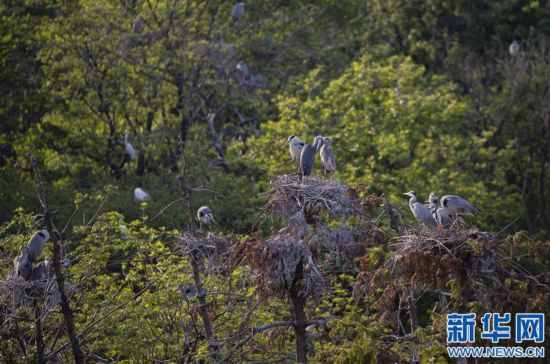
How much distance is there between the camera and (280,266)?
1039cm

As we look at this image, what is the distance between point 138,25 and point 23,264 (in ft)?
46.3

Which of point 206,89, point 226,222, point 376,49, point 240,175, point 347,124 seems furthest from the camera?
point 376,49

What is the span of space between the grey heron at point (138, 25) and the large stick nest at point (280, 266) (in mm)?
17049

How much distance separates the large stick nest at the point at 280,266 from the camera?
10.4 m

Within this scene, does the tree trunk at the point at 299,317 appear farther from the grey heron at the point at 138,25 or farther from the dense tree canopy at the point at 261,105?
the grey heron at the point at 138,25


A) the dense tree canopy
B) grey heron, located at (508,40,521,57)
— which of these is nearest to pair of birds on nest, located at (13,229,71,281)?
the dense tree canopy

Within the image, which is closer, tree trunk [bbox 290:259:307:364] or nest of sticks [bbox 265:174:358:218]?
tree trunk [bbox 290:259:307:364]

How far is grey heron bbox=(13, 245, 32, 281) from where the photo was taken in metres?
13.2

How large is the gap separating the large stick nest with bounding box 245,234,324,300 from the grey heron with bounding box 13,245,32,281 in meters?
4.11

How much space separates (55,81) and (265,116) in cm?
589

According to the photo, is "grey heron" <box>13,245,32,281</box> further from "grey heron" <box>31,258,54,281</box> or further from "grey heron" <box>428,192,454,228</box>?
"grey heron" <box>428,192,454,228</box>

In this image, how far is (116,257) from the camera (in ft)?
64.1

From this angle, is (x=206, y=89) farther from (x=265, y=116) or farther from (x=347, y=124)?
(x=347, y=124)

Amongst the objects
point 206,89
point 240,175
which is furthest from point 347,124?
point 206,89
